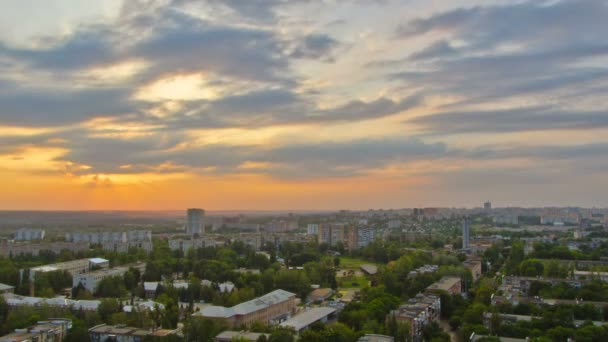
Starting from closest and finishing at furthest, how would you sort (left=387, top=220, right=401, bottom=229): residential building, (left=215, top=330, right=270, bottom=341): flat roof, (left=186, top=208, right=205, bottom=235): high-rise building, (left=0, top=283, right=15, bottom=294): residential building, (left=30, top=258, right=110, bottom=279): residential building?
(left=215, top=330, right=270, bottom=341): flat roof < (left=0, top=283, right=15, bottom=294): residential building < (left=30, top=258, right=110, bottom=279): residential building < (left=186, top=208, right=205, bottom=235): high-rise building < (left=387, top=220, right=401, bottom=229): residential building

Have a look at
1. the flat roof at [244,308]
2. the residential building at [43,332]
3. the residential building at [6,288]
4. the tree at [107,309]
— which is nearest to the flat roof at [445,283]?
the flat roof at [244,308]

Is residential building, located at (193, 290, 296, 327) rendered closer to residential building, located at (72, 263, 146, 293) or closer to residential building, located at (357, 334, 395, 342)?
residential building, located at (357, 334, 395, 342)

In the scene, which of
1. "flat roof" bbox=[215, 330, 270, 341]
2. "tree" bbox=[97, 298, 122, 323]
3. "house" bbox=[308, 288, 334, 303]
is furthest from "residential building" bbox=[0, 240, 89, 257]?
"flat roof" bbox=[215, 330, 270, 341]

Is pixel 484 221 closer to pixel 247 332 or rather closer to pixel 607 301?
pixel 607 301

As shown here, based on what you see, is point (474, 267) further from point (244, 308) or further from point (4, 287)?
point (4, 287)

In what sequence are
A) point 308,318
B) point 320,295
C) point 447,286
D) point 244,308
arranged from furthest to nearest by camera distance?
point 320,295
point 447,286
point 244,308
point 308,318

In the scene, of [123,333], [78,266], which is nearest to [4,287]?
[78,266]

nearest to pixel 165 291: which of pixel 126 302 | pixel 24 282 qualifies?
pixel 126 302

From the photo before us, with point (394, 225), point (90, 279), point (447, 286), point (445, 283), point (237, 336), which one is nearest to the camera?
point (237, 336)
